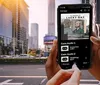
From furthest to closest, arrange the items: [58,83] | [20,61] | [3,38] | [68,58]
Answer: [3,38] → [20,61] → [68,58] → [58,83]

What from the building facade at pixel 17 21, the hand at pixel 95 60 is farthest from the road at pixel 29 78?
the building facade at pixel 17 21

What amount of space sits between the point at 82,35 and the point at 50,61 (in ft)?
0.37

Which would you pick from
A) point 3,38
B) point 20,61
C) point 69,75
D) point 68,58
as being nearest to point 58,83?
point 69,75

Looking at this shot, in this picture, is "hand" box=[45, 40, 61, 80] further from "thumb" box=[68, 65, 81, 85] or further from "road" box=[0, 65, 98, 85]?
"road" box=[0, 65, 98, 85]

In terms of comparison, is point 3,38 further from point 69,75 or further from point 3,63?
point 69,75

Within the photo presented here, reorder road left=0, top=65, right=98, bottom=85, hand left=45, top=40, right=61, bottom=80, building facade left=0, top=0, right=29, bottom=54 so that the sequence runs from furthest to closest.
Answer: building facade left=0, top=0, right=29, bottom=54 < road left=0, top=65, right=98, bottom=85 < hand left=45, top=40, right=61, bottom=80

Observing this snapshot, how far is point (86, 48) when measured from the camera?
2.17 feet

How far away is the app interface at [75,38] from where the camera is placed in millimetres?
640

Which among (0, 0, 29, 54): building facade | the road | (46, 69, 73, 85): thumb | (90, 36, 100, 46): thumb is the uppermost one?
(0, 0, 29, 54): building facade

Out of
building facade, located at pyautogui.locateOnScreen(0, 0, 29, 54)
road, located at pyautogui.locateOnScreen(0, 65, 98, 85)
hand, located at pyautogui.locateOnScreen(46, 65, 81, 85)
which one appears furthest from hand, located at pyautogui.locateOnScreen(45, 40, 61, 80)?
building facade, located at pyautogui.locateOnScreen(0, 0, 29, 54)

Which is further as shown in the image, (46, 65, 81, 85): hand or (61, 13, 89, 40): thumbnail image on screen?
(61, 13, 89, 40): thumbnail image on screen

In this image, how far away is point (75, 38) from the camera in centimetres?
67

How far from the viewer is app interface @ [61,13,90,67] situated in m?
0.64

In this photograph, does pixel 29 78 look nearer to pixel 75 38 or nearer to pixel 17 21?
pixel 75 38
